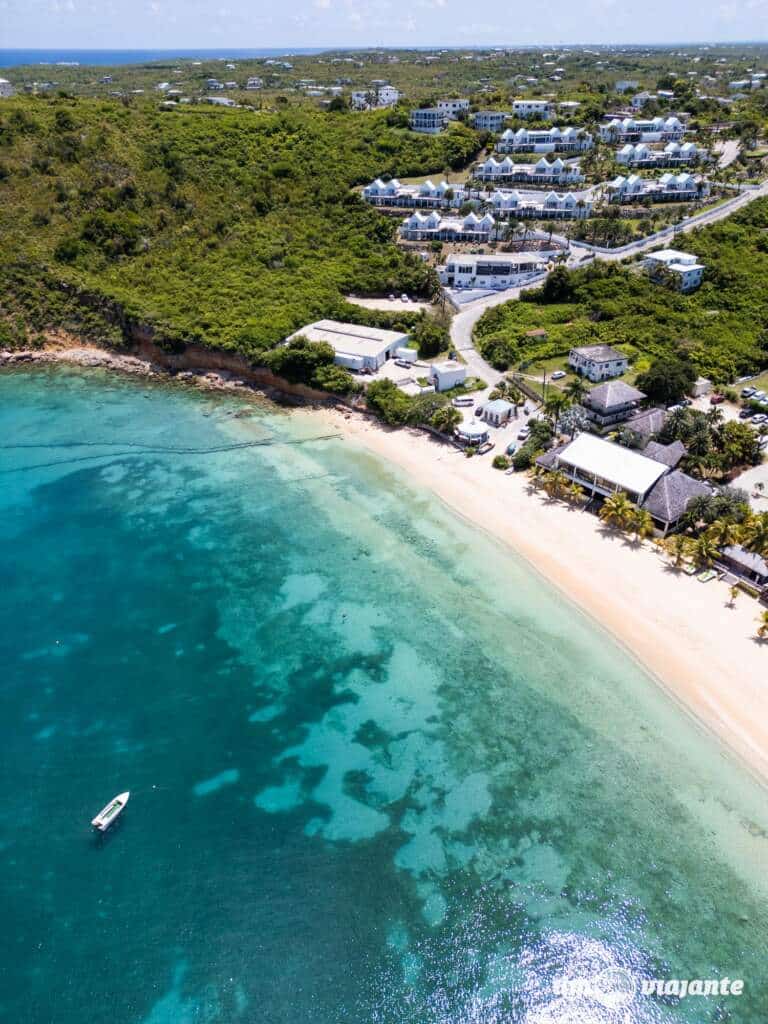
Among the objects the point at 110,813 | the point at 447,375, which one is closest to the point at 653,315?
the point at 447,375

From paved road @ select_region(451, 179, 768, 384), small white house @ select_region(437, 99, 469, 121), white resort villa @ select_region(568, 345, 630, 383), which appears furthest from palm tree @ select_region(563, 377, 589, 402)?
small white house @ select_region(437, 99, 469, 121)

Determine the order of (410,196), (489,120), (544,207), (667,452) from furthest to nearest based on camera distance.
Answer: (489,120)
(410,196)
(544,207)
(667,452)

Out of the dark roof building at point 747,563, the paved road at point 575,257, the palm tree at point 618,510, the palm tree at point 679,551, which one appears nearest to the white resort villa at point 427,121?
the paved road at point 575,257

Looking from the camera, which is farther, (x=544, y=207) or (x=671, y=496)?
(x=544, y=207)

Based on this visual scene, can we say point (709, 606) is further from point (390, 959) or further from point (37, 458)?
point (37, 458)

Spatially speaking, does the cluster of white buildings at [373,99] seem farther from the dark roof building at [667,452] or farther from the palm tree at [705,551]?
the palm tree at [705,551]

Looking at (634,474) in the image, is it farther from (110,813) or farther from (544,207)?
(544,207)
